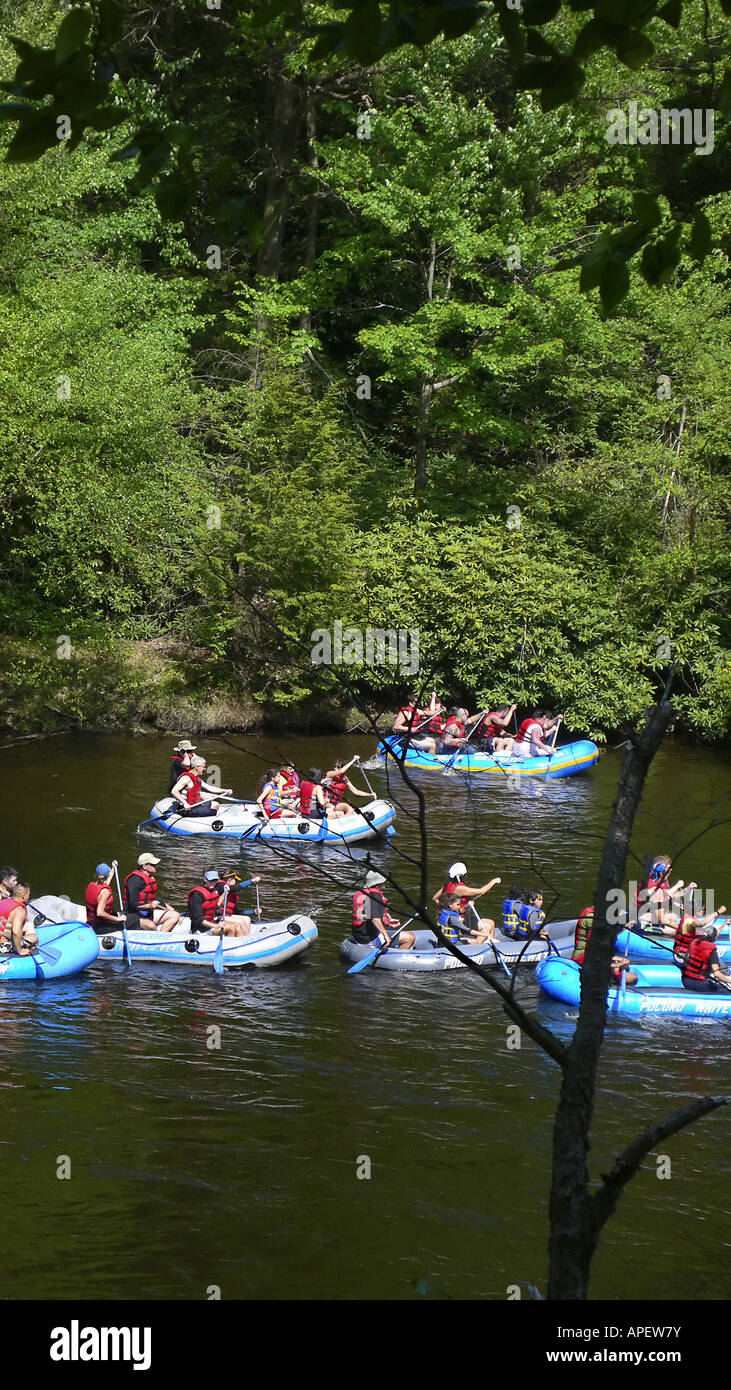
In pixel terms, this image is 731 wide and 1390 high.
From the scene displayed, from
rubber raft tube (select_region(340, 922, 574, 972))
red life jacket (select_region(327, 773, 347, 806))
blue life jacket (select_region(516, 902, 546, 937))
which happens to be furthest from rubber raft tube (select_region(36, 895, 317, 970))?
red life jacket (select_region(327, 773, 347, 806))

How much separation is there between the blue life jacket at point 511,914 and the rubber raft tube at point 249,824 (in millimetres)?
4536

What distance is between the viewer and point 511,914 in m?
15.1

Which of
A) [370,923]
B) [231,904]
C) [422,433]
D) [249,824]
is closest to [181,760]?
[249,824]

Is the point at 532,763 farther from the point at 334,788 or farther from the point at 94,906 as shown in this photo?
the point at 94,906

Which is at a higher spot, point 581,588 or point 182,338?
point 182,338

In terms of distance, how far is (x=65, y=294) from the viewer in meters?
26.3

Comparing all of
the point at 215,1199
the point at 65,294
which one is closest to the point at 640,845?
the point at 215,1199

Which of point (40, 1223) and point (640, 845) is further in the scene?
point (640, 845)

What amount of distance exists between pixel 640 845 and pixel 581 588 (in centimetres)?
957

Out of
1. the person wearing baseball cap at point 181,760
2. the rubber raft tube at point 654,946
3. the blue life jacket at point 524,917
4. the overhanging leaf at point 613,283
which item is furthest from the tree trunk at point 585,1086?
the person wearing baseball cap at point 181,760
